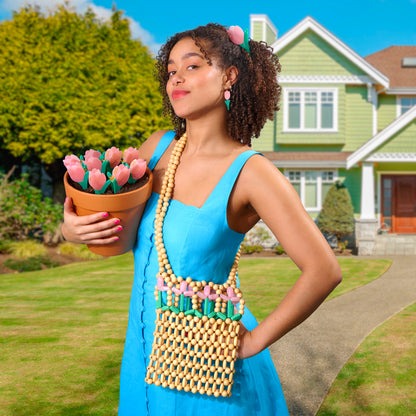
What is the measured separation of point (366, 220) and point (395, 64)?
9.27 metres

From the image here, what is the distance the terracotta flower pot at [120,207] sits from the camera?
62.1 inches

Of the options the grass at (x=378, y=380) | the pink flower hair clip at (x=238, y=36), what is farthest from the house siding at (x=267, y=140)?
the pink flower hair clip at (x=238, y=36)

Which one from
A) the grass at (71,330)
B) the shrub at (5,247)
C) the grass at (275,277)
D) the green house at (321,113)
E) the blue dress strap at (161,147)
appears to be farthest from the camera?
the green house at (321,113)

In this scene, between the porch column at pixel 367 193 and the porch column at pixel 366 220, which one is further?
the porch column at pixel 367 193

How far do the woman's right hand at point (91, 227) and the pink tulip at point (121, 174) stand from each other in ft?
0.37

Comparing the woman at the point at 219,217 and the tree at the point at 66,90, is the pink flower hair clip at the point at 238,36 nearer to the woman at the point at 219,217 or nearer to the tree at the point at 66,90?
the woman at the point at 219,217

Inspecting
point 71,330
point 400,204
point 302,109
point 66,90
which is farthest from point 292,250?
point 400,204

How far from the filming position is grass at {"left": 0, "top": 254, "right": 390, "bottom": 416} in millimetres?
4734

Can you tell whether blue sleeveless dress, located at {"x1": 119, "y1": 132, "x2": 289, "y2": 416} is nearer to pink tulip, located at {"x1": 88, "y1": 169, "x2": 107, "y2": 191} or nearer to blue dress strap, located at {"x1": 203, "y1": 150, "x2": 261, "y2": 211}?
blue dress strap, located at {"x1": 203, "y1": 150, "x2": 261, "y2": 211}

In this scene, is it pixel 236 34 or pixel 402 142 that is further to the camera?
pixel 402 142

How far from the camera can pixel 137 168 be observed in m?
1.64

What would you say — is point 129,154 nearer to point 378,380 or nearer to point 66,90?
point 378,380

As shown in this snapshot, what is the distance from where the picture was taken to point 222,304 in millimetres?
1626

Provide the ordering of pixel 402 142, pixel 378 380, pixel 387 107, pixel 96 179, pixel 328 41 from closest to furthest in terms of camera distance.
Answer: pixel 96 179 → pixel 378 380 → pixel 402 142 → pixel 328 41 → pixel 387 107
